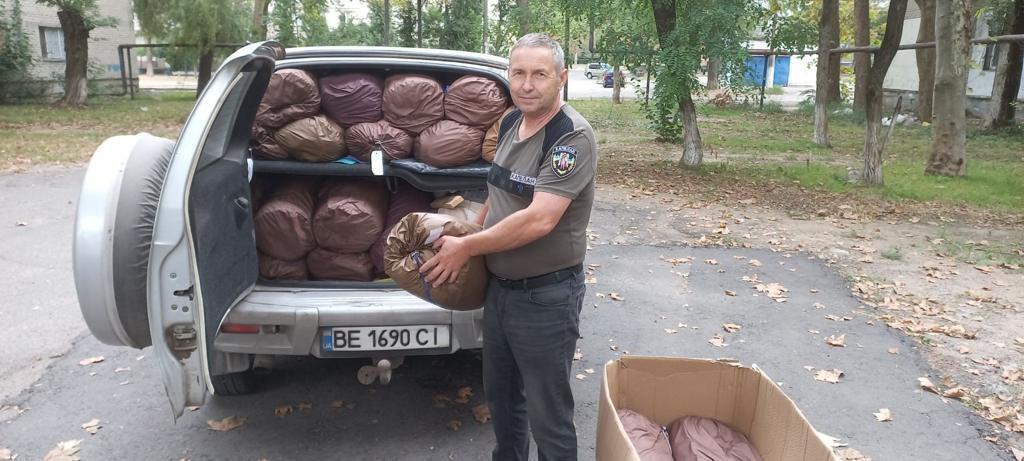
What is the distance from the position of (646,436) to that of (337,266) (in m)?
1.96

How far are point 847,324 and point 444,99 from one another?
3.43m

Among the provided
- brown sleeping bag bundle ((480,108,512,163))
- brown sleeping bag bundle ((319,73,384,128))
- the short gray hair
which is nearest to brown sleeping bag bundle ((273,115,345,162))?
brown sleeping bag bundle ((319,73,384,128))

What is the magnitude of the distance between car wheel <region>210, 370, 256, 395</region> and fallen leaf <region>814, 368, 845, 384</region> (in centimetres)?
342

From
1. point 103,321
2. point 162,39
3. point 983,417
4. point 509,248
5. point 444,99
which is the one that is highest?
point 162,39

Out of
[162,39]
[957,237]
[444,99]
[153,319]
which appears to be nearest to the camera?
[153,319]

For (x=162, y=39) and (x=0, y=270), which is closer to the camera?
(x=0, y=270)

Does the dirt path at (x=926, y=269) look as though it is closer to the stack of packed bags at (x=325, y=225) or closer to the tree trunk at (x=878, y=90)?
the tree trunk at (x=878, y=90)

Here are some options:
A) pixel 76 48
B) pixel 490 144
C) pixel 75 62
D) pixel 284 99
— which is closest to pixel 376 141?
pixel 284 99

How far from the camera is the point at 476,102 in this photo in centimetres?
423

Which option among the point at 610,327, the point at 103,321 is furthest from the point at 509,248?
the point at 610,327

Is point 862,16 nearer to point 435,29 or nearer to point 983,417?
point 435,29

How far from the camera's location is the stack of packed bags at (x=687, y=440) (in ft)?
10.1

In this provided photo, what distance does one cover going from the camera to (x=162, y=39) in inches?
980

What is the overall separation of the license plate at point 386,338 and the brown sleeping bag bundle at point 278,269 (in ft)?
2.58
